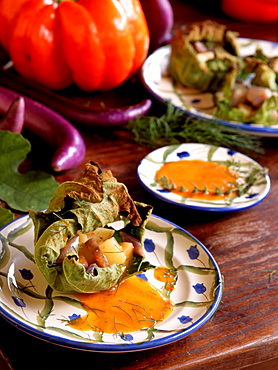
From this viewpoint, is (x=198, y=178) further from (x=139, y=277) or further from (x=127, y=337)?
(x=127, y=337)

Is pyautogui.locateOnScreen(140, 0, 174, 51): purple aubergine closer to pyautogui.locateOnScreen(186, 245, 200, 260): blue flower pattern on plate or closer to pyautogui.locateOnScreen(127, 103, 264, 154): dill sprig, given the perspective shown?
pyautogui.locateOnScreen(127, 103, 264, 154): dill sprig

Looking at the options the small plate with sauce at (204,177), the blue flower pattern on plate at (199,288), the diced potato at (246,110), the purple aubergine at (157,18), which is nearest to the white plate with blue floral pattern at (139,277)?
the blue flower pattern on plate at (199,288)

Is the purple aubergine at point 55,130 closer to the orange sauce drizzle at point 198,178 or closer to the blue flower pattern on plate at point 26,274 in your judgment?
the orange sauce drizzle at point 198,178

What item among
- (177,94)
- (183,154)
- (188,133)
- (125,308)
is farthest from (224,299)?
(177,94)

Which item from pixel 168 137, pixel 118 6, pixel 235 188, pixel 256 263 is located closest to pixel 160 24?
pixel 118 6

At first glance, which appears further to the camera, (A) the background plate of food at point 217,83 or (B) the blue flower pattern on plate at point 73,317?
(A) the background plate of food at point 217,83

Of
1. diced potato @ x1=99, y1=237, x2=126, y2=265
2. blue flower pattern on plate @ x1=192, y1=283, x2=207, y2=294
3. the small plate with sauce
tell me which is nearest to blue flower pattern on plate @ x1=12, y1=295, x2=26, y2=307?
diced potato @ x1=99, y1=237, x2=126, y2=265
